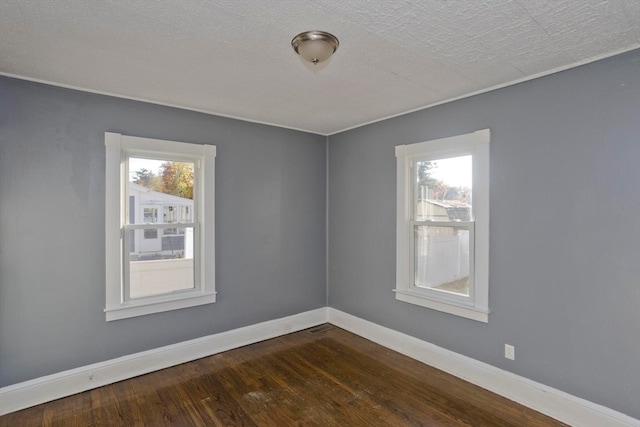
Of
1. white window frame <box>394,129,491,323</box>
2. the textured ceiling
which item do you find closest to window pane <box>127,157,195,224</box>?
the textured ceiling

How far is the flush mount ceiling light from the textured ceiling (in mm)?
48

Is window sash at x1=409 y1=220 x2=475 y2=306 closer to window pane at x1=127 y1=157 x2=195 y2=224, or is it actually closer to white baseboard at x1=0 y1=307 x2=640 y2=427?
white baseboard at x1=0 y1=307 x2=640 y2=427

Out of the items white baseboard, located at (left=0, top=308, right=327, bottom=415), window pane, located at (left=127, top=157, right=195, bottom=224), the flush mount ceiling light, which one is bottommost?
white baseboard, located at (left=0, top=308, right=327, bottom=415)

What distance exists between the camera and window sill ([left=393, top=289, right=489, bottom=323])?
2.84 m

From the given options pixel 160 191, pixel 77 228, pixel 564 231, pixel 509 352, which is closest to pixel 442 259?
pixel 509 352

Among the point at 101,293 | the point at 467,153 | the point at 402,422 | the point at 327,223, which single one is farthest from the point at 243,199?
the point at 402,422

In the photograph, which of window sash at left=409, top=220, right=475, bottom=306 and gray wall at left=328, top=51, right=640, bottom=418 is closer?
gray wall at left=328, top=51, right=640, bottom=418

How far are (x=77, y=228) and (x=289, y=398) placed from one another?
223 centimetres

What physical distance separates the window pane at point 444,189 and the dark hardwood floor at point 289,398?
57.8 inches

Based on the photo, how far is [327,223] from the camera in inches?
177

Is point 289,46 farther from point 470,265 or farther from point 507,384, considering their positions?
point 507,384

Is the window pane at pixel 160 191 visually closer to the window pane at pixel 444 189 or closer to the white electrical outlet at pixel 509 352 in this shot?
the window pane at pixel 444 189

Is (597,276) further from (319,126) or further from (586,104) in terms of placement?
(319,126)

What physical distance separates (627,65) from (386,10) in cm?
167
